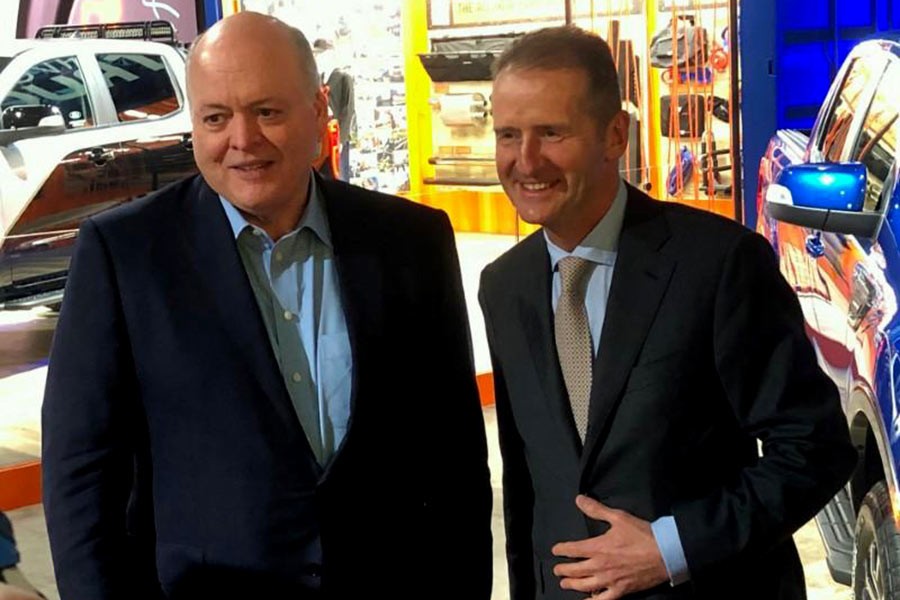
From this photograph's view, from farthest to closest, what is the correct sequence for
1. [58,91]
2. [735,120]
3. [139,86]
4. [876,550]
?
[735,120] → [139,86] → [58,91] → [876,550]

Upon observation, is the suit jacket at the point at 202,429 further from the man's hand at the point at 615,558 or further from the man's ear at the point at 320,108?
the man's hand at the point at 615,558

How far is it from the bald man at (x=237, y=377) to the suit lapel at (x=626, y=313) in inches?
13.6

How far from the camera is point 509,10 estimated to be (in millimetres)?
6758

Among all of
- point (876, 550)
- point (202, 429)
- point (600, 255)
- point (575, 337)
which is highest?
point (600, 255)

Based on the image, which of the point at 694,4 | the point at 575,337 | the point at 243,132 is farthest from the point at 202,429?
the point at 694,4

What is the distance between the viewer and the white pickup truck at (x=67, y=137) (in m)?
A: 4.99

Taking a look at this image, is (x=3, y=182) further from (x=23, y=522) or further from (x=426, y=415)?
(x=426, y=415)

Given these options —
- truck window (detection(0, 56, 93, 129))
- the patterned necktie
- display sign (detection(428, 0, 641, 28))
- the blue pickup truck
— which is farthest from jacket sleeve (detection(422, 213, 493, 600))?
display sign (detection(428, 0, 641, 28))

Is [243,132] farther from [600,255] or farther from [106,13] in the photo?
[106,13]

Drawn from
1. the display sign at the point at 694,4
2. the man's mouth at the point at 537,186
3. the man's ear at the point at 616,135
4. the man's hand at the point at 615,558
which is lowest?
the man's hand at the point at 615,558

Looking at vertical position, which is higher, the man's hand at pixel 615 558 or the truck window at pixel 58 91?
the truck window at pixel 58 91

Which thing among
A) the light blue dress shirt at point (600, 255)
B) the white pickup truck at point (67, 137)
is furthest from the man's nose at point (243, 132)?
the white pickup truck at point (67, 137)

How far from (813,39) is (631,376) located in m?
4.87

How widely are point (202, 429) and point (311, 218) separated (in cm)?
35
